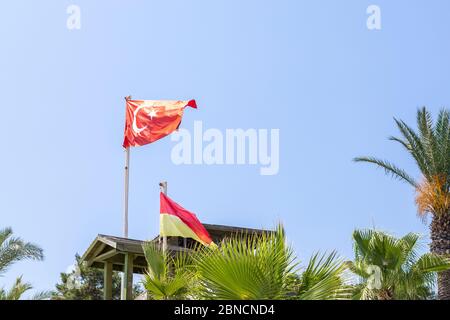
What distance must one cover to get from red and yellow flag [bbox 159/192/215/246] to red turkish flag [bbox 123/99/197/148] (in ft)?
11.4

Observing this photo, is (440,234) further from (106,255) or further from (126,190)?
(106,255)

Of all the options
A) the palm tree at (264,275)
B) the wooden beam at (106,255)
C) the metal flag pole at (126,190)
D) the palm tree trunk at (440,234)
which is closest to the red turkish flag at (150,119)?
the metal flag pole at (126,190)

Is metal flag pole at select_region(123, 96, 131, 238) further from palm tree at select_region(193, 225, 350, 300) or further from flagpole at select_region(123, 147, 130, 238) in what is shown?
palm tree at select_region(193, 225, 350, 300)

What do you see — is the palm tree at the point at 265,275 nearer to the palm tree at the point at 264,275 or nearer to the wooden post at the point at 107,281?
the palm tree at the point at 264,275

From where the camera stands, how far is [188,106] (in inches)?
792

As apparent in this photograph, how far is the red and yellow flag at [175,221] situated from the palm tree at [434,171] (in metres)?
9.36

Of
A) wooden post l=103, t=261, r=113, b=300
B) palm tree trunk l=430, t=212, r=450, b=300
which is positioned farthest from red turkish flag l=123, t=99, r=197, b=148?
palm tree trunk l=430, t=212, r=450, b=300

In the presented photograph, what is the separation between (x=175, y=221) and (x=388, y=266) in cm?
548

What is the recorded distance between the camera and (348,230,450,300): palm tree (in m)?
14.1

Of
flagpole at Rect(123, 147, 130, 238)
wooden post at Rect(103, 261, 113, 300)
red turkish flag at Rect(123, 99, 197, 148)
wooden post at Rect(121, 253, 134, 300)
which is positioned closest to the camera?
wooden post at Rect(121, 253, 134, 300)

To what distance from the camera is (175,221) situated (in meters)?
17.0

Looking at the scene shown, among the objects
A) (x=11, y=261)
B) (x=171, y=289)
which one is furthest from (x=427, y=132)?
(x=171, y=289)

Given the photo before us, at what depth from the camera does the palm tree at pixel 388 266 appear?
46.3ft

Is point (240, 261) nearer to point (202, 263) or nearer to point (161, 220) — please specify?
point (202, 263)
